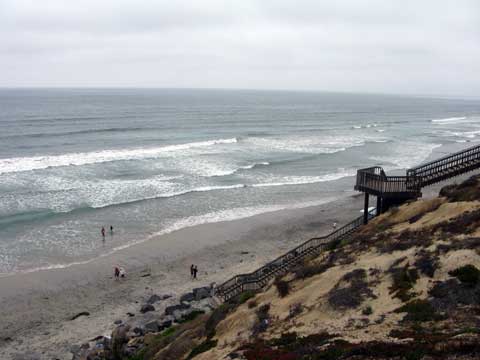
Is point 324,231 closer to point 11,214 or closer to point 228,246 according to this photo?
point 228,246

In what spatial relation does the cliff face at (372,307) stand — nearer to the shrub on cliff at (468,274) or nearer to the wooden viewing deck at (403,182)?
the shrub on cliff at (468,274)

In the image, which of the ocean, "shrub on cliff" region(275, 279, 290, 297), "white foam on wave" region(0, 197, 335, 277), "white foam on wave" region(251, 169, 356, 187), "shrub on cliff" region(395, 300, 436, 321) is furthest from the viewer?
"white foam on wave" region(251, 169, 356, 187)

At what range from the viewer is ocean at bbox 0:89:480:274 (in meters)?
34.1

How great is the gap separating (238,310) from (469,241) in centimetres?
754

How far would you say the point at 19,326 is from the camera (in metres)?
22.2

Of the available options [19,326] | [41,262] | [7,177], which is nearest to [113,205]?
[41,262]

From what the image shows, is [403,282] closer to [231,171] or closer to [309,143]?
[231,171]

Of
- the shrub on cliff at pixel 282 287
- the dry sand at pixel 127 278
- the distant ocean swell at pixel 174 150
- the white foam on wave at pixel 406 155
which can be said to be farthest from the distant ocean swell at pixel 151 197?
the shrub on cliff at pixel 282 287

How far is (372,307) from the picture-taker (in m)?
13.1

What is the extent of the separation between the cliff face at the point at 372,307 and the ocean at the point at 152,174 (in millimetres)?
16972

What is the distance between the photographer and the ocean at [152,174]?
112ft

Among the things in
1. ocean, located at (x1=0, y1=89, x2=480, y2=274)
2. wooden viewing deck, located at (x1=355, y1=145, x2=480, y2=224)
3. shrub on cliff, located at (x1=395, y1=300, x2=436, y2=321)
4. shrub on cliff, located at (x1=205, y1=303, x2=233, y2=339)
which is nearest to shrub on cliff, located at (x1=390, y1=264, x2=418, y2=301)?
shrub on cliff, located at (x1=395, y1=300, x2=436, y2=321)

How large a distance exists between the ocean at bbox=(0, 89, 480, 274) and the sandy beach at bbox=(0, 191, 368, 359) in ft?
5.81

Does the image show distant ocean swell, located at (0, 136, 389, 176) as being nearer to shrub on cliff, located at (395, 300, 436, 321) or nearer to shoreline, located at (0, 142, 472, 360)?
shoreline, located at (0, 142, 472, 360)
